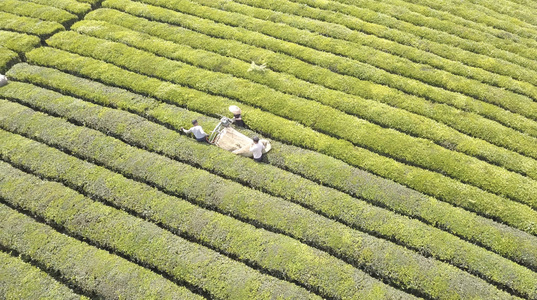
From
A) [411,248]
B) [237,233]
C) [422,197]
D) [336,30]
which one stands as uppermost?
[336,30]

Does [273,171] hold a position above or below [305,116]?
below

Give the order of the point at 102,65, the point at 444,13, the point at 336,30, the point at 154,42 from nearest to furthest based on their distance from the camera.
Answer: the point at 102,65 → the point at 154,42 → the point at 336,30 → the point at 444,13

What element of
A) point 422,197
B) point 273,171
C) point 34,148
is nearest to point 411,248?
point 422,197

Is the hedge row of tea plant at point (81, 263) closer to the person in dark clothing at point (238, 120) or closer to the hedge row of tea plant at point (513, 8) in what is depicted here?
the person in dark clothing at point (238, 120)

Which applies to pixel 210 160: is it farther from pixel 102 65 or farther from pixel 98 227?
pixel 102 65

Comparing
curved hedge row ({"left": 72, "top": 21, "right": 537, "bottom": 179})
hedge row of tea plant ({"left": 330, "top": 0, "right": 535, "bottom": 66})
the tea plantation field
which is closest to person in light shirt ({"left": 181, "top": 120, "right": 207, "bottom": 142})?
the tea plantation field

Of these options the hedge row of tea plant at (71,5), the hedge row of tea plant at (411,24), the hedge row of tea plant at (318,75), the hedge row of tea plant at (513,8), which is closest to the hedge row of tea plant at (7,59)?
the hedge row of tea plant at (71,5)
